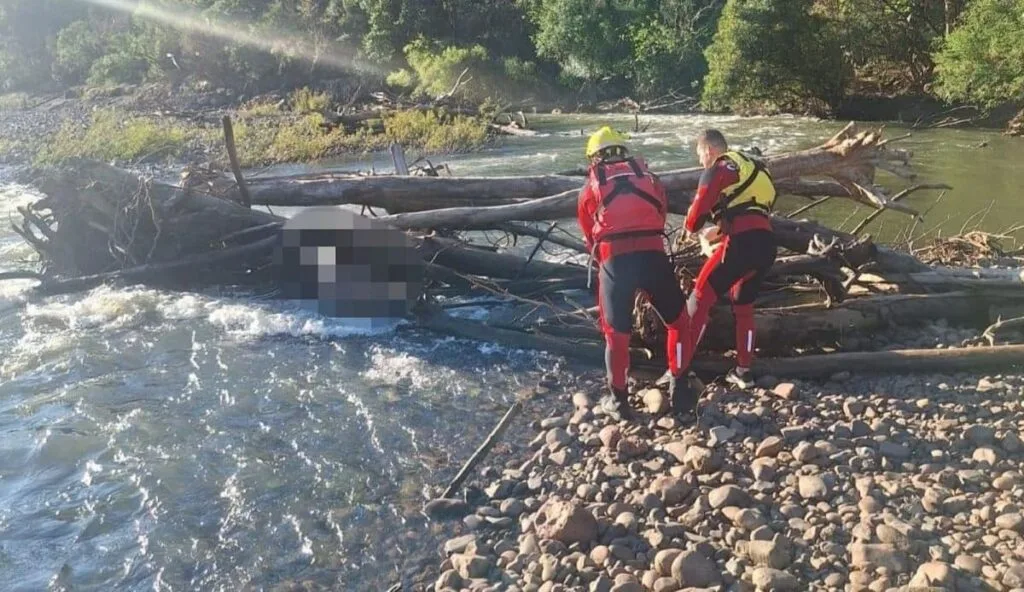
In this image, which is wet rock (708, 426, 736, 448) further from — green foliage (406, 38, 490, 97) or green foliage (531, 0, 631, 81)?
green foliage (531, 0, 631, 81)

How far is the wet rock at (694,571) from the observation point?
12.7 ft

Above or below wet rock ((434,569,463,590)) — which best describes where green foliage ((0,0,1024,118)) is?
above

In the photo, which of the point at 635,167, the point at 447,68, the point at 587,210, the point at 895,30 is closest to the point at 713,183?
the point at 635,167

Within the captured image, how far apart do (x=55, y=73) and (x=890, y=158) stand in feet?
227

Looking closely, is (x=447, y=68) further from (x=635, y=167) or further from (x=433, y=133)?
(x=635, y=167)

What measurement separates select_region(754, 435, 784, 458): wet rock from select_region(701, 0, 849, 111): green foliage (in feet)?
81.4

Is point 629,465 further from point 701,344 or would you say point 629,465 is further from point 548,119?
point 548,119

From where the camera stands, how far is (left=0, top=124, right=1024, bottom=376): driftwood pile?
6.88 meters

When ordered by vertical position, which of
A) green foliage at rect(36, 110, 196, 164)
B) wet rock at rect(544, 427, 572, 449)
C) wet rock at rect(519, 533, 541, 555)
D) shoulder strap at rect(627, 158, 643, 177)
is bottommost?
wet rock at rect(519, 533, 541, 555)

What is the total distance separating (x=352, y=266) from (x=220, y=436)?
2658mm

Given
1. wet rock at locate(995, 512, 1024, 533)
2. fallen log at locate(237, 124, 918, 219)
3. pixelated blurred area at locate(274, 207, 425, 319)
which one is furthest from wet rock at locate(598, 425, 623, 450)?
pixelated blurred area at locate(274, 207, 425, 319)

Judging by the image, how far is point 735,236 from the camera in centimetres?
604

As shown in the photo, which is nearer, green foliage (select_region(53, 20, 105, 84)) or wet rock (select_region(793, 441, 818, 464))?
wet rock (select_region(793, 441, 818, 464))

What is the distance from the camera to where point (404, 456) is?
5.98 m
